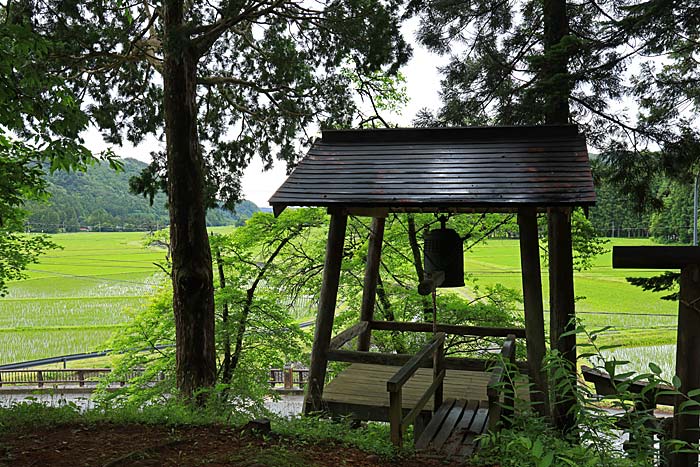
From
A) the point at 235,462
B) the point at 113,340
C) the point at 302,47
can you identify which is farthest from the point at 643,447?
the point at 113,340

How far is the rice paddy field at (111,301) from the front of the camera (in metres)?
28.9

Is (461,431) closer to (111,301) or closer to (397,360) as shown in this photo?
(397,360)

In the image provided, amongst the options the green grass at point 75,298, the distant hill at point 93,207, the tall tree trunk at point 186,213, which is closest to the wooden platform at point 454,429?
the tall tree trunk at point 186,213

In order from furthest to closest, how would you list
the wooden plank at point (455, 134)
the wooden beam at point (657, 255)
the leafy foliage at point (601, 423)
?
1. the wooden plank at point (455, 134)
2. the wooden beam at point (657, 255)
3. the leafy foliage at point (601, 423)

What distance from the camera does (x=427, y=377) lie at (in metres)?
6.23

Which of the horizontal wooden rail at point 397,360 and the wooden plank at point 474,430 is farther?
the horizontal wooden rail at point 397,360

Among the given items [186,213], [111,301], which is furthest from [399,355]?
[111,301]

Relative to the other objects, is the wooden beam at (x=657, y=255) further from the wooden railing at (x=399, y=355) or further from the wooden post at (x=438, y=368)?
the wooden post at (x=438, y=368)

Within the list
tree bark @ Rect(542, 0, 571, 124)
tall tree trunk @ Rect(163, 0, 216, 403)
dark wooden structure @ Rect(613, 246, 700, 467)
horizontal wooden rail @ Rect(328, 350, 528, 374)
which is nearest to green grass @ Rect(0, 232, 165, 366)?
tall tree trunk @ Rect(163, 0, 216, 403)

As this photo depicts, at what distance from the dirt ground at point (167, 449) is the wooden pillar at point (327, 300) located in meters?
1.78

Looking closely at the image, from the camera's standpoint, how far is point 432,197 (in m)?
4.81

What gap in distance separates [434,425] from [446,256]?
1505mm

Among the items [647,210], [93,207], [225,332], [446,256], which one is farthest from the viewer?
[93,207]

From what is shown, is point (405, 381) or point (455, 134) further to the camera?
point (455, 134)
